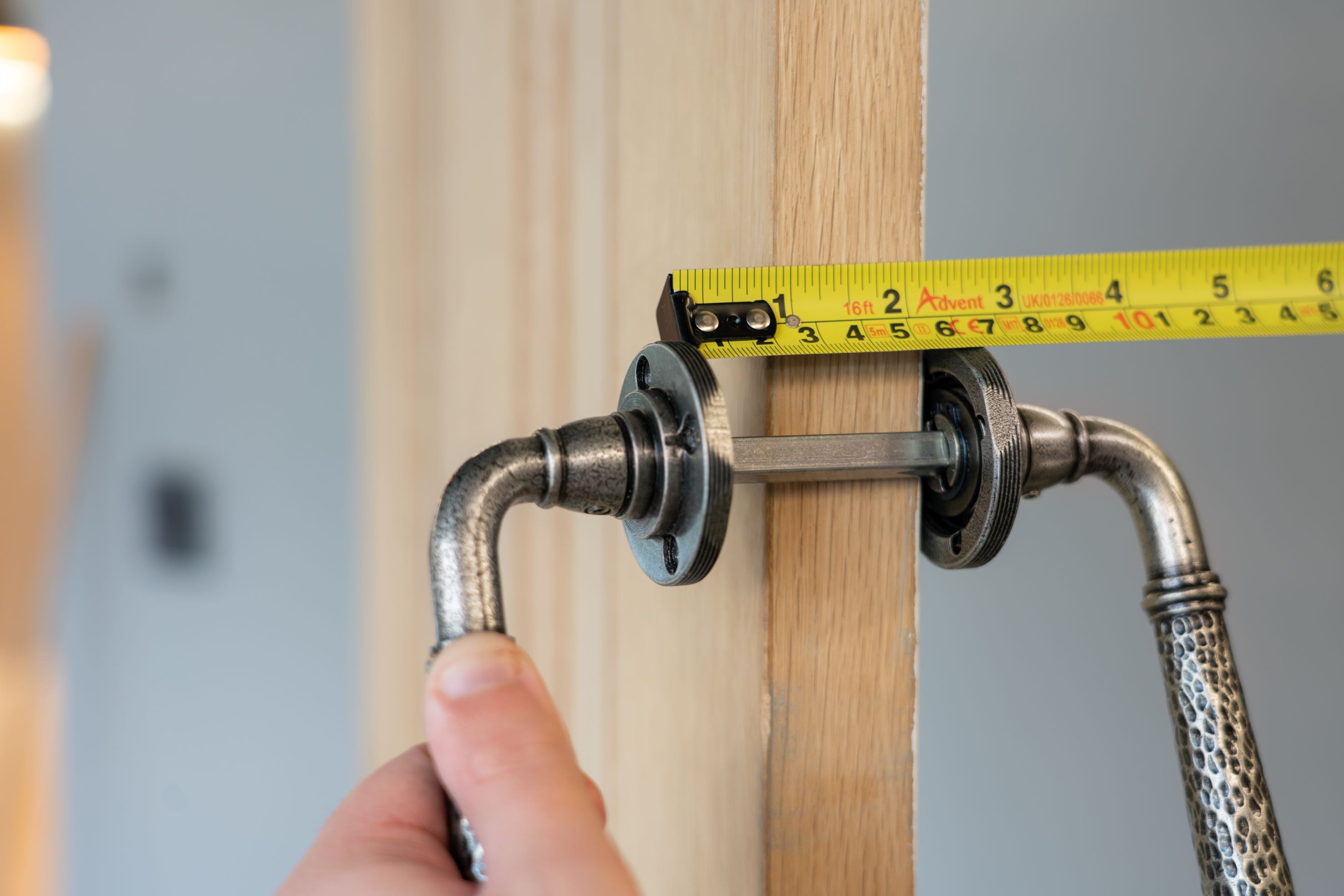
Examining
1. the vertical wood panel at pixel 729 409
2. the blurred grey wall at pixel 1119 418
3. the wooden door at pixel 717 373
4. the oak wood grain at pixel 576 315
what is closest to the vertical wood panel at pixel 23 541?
the blurred grey wall at pixel 1119 418

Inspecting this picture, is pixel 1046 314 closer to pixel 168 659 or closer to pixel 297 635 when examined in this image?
pixel 297 635

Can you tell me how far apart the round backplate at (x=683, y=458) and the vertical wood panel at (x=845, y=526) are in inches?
1.7


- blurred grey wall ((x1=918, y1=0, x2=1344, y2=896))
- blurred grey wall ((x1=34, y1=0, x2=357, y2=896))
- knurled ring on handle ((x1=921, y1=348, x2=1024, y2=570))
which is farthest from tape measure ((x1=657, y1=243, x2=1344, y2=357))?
blurred grey wall ((x1=34, y1=0, x2=357, y2=896))

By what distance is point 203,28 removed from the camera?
802 millimetres

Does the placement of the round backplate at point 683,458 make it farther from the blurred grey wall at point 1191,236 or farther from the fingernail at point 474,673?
the blurred grey wall at point 1191,236

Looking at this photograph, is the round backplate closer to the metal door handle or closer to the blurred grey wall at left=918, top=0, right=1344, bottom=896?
the metal door handle

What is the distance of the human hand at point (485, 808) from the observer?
0.16 meters

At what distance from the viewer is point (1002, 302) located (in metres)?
0.23

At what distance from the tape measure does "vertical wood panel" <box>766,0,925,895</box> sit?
0.05 feet

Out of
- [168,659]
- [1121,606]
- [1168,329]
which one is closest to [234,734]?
[168,659]

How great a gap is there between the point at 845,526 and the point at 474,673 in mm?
112

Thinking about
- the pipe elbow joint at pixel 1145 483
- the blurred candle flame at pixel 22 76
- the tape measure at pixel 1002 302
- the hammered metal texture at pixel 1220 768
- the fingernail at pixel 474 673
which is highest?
the blurred candle flame at pixel 22 76

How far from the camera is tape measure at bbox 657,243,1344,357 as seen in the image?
0.76 feet

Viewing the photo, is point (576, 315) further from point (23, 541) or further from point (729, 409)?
point (23, 541)
